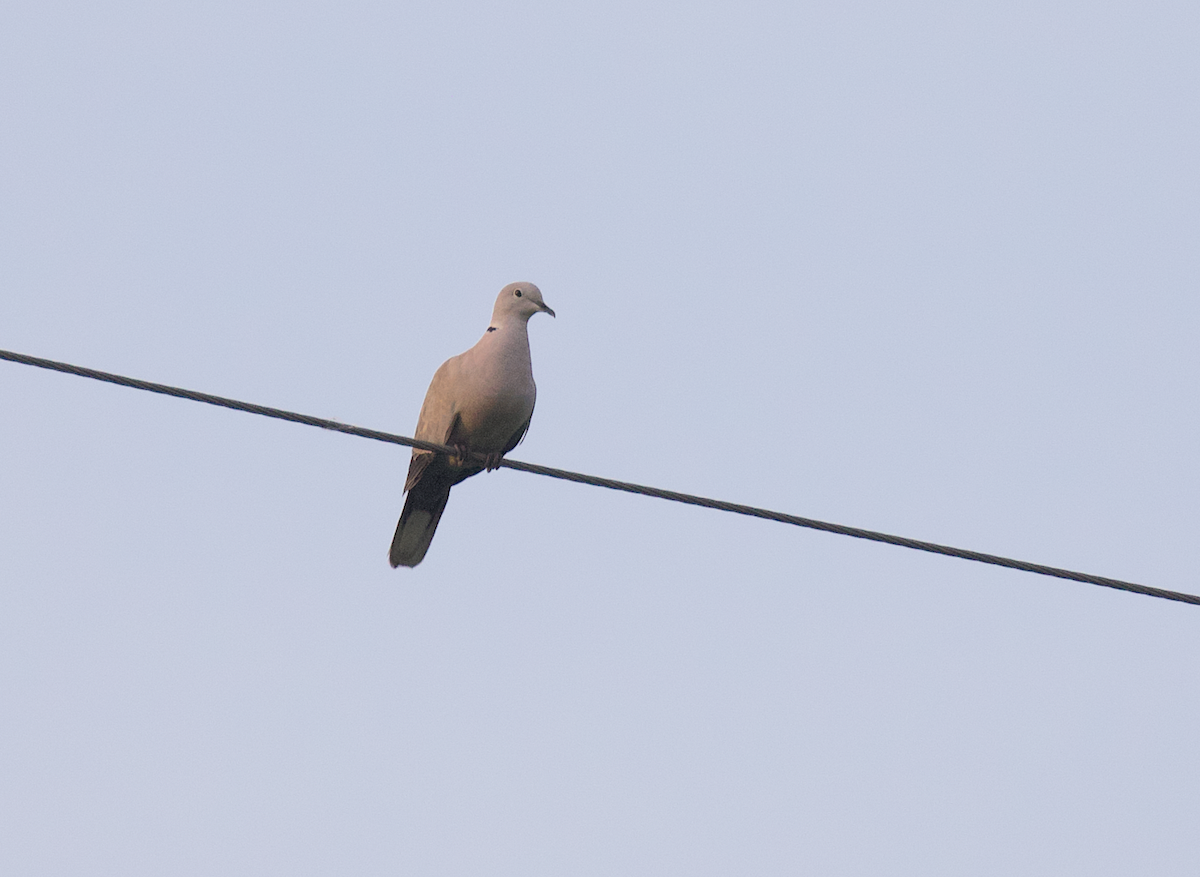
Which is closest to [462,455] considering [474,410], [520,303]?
[474,410]

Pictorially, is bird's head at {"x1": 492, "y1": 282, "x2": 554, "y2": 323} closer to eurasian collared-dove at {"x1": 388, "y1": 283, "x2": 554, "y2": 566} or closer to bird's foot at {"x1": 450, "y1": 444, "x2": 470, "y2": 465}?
eurasian collared-dove at {"x1": 388, "y1": 283, "x2": 554, "y2": 566}

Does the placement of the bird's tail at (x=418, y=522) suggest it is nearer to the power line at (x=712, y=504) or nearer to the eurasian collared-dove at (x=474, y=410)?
the eurasian collared-dove at (x=474, y=410)

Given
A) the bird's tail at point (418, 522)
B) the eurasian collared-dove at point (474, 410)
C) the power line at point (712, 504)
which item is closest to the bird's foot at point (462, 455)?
the eurasian collared-dove at point (474, 410)

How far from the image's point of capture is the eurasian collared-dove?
290 inches

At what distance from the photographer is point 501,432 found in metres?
7.46

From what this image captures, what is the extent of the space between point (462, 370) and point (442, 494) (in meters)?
0.77

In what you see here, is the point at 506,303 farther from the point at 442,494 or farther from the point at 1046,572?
the point at 1046,572

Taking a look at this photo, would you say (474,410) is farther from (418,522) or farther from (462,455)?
(418,522)

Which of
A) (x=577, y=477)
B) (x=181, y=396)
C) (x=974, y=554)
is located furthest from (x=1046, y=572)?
(x=181, y=396)

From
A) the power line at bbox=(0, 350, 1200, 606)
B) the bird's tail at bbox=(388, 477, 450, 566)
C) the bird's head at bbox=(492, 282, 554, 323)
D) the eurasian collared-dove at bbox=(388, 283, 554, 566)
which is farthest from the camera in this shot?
the bird's tail at bbox=(388, 477, 450, 566)

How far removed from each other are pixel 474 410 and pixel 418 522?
0.89m

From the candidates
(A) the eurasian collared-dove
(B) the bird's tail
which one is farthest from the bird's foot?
(B) the bird's tail

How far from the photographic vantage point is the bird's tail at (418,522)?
7891 mm

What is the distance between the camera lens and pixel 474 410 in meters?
7.36
